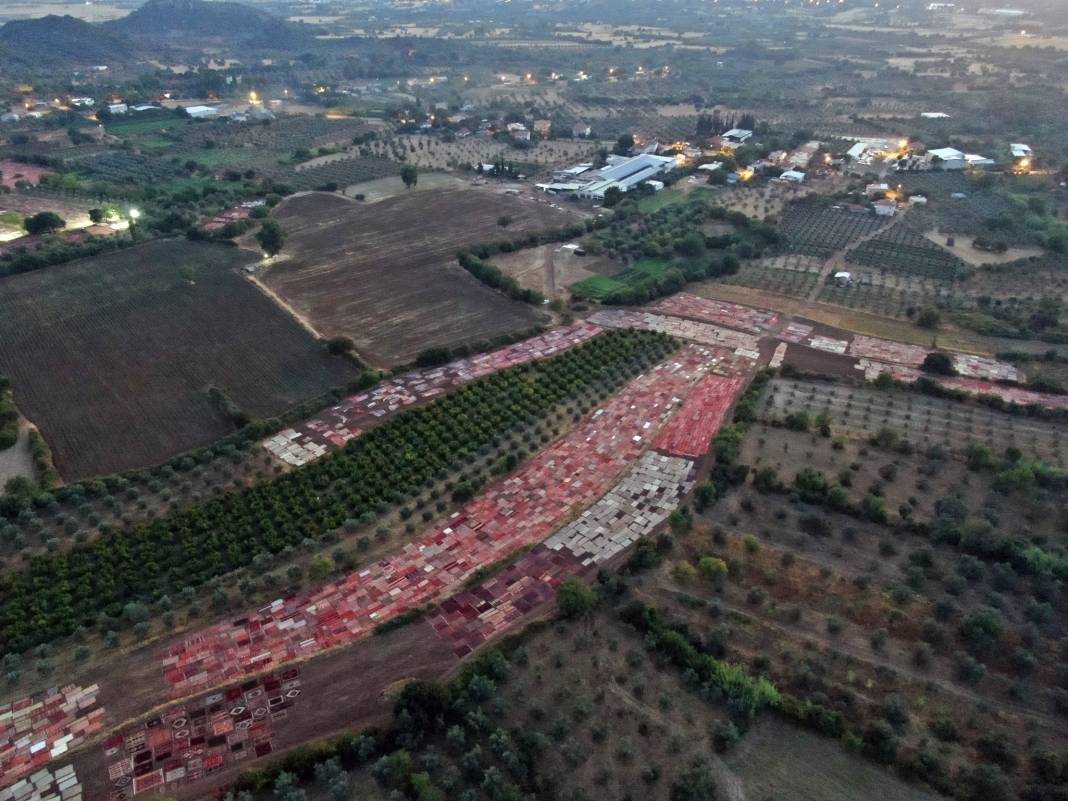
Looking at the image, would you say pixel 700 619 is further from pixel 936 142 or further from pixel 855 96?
pixel 855 96

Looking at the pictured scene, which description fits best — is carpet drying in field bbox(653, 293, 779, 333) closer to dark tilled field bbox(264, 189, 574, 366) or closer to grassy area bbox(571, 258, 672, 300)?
grassy area bbox(571, 258, 672, 300)

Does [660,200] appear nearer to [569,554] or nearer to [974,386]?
[974,386]

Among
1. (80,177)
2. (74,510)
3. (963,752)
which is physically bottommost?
(963,752)

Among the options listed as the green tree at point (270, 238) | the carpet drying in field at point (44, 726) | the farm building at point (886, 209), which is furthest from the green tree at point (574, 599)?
the farm building at point (886, 209)

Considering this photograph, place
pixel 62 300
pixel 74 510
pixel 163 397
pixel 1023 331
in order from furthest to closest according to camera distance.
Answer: pixel 62 300 < pixel 1023 331 < pixel 163 397 < pixel 74 510

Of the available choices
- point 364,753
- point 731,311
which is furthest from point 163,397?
point 731,311

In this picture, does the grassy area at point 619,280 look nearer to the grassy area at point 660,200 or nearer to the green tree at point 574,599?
the grassy area at point 660,200
